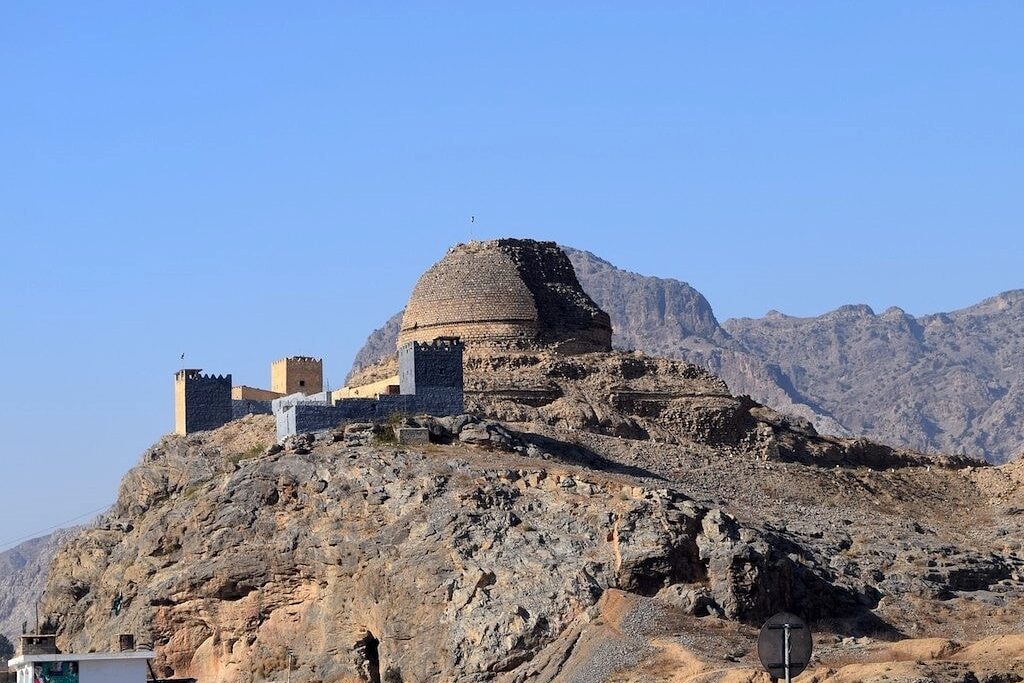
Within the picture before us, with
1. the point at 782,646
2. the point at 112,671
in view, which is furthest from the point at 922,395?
the point at 782,646

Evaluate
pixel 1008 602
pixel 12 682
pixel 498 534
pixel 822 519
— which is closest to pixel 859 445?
pixel 822 519

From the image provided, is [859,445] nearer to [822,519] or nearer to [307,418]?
[822,519]

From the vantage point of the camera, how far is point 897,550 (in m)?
53.1

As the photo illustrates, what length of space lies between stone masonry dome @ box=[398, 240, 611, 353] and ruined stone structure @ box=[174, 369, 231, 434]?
5419 millimetres

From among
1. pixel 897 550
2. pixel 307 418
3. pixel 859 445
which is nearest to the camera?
pixel 897 550

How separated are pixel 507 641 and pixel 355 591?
5.01 metres

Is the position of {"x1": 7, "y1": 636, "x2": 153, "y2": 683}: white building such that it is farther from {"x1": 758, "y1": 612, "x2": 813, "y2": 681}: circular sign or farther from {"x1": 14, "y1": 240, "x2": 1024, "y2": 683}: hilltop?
{"x1": 758, "y1": 612, "x2": 813, "y2": 681}: circular sign

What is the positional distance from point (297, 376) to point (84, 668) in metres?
29.6

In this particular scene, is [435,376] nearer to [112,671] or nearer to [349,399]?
[349,399]

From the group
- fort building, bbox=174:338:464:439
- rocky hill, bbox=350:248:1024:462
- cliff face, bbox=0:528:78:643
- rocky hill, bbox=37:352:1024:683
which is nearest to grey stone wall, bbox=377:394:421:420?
fort building, bbox=174:338:464:439

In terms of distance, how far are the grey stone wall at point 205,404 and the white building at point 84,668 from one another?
2400cm

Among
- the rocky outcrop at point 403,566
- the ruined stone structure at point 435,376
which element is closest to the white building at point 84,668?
the rocky outcrop at point 403,566

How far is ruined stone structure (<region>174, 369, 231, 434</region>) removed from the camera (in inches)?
2613

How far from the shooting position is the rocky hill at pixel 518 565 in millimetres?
45594
